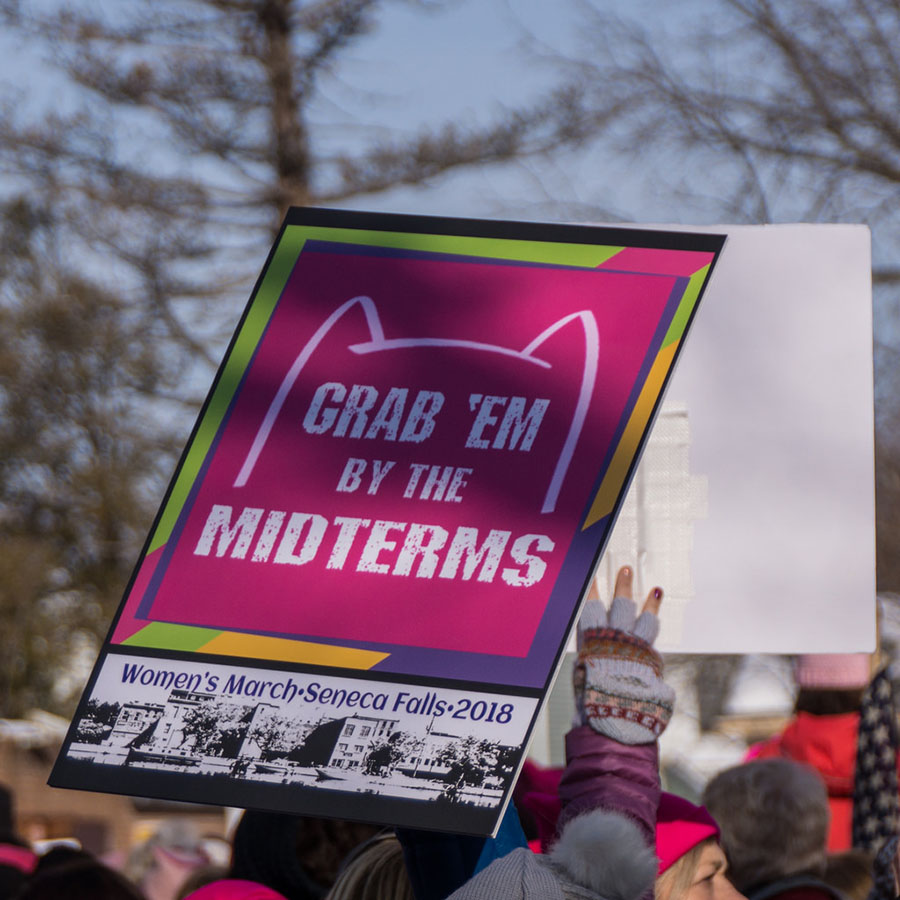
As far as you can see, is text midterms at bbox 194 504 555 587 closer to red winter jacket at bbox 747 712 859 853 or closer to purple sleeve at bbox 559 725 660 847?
purple sleeve at bbox 559 725 660 847

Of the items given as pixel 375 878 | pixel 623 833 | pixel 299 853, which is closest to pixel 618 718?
pixel 623 833

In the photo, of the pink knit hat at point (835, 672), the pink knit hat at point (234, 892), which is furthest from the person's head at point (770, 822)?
the pink knit hat at point (234, 892)

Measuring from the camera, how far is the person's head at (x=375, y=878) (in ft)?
7.17

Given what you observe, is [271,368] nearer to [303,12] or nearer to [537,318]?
[537,318]

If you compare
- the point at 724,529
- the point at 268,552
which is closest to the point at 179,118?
the point at 724,529

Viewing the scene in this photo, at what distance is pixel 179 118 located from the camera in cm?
1145

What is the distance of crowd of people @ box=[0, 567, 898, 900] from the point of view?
183 cm

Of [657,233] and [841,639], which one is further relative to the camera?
[841,639]

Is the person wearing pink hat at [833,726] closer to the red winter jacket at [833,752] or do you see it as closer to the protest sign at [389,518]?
the red winter jacket at [833,752]

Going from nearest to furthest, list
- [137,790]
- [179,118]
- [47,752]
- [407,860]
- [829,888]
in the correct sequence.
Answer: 1. [137,790]
2. [407,860]
3. [829,888]
4. [179,118]
5. [47,752]

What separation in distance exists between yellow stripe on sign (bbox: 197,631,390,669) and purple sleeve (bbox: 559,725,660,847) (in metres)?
0.55

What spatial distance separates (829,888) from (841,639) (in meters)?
0.81

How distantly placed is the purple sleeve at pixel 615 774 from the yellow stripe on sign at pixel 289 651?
21.7 inches

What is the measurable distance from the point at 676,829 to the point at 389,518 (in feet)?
3.06
